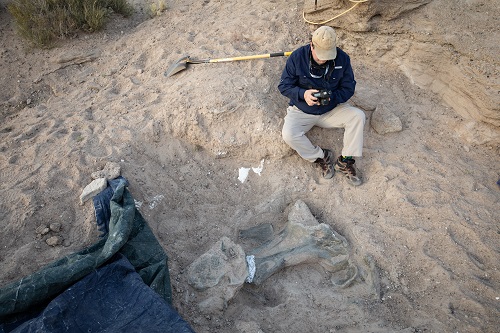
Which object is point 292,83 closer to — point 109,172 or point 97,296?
point 109,172

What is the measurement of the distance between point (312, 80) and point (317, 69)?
0.11m

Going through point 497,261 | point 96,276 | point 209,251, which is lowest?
point 497,261

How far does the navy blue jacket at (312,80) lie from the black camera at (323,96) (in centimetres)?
13

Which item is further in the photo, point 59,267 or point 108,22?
point 108,22

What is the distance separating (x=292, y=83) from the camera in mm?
3623

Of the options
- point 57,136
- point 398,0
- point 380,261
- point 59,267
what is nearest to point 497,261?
point 380,261

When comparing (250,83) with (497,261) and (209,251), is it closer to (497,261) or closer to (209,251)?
(209,251)

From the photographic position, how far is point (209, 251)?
122 inches

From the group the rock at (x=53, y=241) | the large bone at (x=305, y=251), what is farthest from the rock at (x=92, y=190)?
the large bone at (x=305, y=251)

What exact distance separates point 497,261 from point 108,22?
5688 millimetres

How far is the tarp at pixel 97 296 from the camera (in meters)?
2.28

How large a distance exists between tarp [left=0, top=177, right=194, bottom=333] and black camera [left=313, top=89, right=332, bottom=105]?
6.48ft

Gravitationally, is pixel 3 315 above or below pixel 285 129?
above

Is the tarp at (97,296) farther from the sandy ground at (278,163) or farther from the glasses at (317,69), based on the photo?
the glasses at (317,69)
